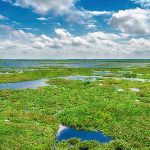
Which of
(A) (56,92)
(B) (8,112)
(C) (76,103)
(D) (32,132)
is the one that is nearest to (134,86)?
(A) (56,92)

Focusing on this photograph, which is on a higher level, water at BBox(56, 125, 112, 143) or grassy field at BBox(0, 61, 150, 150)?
grassy field at BBox(0, 61, 150, 150)

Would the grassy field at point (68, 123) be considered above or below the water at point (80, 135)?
above

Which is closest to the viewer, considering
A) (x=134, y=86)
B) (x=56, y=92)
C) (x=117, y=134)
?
(x=117, y=134)

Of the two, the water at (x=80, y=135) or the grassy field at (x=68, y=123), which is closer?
the grassy field at (x=68, y=123)

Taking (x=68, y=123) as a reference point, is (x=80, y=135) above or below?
below

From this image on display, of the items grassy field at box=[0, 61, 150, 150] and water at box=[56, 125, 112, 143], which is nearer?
grassy field at box=[0, 61, 150, 150]

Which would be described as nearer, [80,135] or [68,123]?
[80,135]

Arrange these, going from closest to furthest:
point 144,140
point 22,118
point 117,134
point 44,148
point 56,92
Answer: point 44,148 → point 144,140 → point 117,134 → point 22,118 → point 56,92

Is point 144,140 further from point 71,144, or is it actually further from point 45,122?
point 45,122
